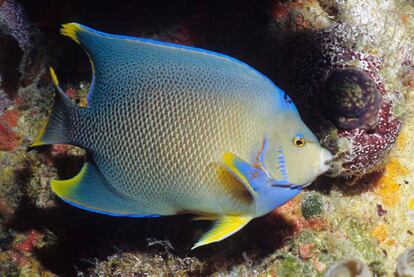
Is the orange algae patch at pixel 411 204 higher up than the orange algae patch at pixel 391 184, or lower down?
lower down

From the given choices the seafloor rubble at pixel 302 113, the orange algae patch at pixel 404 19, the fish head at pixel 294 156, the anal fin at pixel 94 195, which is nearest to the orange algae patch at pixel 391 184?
the seafloor rubble at pixel 302 113

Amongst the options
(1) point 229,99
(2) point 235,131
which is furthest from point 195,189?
(1) point 229,99

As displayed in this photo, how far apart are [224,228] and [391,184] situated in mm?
2179

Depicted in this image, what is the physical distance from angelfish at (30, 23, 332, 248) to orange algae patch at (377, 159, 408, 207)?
1911mm

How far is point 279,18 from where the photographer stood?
11.9 feet

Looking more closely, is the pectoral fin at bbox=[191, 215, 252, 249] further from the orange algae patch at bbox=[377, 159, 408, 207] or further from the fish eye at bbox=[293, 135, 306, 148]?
the orange algae patch at bbox=[377, 159, 408, 207]

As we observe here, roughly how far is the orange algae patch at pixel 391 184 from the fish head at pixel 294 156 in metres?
1.90

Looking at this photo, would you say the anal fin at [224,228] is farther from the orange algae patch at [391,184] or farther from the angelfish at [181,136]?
the orange algae patch at [391,184]

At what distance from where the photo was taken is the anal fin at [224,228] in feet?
6.64

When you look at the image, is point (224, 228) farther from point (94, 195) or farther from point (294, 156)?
point (94, 195)

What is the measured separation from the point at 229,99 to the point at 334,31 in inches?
69.1

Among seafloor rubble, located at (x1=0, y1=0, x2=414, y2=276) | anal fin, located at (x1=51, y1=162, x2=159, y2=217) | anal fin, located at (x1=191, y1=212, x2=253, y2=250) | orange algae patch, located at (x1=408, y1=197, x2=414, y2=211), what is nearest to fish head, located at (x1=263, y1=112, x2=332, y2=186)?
anal fin, located at (x1=191, y1=212, x2=253, y2=250)

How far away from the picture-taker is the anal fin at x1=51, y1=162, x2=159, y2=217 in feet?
7.21

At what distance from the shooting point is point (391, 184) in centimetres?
357
